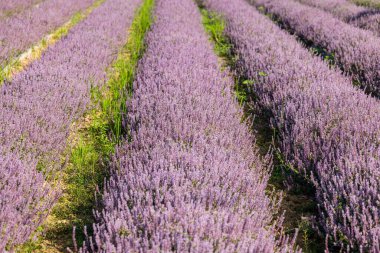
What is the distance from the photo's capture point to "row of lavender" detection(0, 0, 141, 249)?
86.0 inches

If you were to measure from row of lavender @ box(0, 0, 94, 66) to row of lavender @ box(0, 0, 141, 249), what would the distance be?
0.81 meters

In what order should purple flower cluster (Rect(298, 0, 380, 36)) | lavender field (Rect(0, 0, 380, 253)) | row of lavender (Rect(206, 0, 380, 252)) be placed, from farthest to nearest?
purple flower cluster (Rect(298, 0, 380, 36)) → row of lavender (Rect(206, 0, 380, 252)) → lavender field (Rect(0, 0, 380, 253))

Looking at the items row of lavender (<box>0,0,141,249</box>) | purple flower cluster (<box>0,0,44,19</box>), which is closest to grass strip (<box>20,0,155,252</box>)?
row of lavender (<box>0,0,141,249</box>)

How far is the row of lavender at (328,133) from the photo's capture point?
2145mm

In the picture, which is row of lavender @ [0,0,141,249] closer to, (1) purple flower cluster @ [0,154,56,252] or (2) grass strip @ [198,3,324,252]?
(1) purple flower cluster @ [0,154,56,252]

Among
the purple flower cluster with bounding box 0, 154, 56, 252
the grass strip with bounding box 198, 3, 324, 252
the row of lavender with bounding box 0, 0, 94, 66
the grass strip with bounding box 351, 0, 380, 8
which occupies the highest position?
the grass strip with bounding box 351, 0, 380, 8

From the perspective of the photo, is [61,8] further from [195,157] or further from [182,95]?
[195,157]

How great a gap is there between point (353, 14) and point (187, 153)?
7.99 metres

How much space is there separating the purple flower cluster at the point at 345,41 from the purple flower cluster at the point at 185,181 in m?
2.04

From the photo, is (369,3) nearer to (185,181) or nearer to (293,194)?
(293,194)

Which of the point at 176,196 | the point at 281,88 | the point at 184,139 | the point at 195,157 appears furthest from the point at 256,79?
the point at 176,196

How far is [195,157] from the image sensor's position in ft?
8.03

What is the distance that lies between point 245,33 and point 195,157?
4893 mm

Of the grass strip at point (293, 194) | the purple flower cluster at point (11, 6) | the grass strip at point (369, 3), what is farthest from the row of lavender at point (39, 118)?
the grass strip at point (369, 3)
